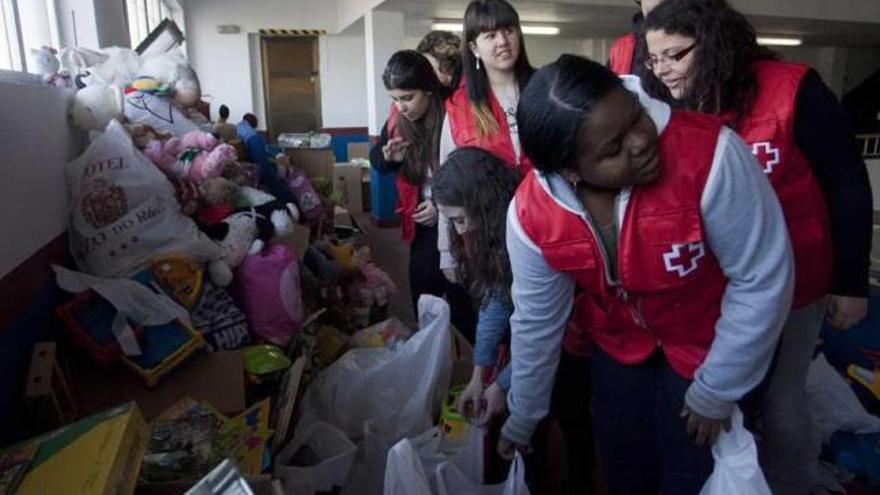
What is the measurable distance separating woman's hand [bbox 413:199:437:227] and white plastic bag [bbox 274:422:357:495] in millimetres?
703

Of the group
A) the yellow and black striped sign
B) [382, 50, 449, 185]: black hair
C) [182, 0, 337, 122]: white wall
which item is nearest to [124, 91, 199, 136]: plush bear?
[382, 50, 449, 185]: black hair

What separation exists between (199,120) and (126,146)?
970mm

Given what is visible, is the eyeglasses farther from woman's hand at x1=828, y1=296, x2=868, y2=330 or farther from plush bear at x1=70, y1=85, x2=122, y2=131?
plush bear at x1=70, y1=85, x2=122, y2=131

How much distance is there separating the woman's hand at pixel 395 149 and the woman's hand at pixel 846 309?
1.26 m

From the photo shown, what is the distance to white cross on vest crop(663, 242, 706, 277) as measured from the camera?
30.9 inches

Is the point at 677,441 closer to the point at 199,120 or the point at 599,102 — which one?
the point at 599,102

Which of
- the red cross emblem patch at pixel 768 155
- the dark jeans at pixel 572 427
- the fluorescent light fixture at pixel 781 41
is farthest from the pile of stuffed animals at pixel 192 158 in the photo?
the fluorescent light fixture at pixel 781 41

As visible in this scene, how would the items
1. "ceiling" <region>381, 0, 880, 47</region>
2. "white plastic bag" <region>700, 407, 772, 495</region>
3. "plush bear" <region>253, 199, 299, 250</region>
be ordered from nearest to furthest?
"white plastic bag" <region>700, 407, 772, 495</region> < "plush bear" <region>253, 199, 299, 250</region> < "ceiling" <region>381, 0, 880, 47</region>

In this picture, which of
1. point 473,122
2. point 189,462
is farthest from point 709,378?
point 473,122

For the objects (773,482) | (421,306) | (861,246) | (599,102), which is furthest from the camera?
(421,306)

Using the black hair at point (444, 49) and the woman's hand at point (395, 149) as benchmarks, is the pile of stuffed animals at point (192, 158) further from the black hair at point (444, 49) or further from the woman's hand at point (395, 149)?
the black hair at point (444, 49)

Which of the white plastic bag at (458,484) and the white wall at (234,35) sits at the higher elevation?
the white wall at (234,35)

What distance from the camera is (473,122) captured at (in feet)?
5.28

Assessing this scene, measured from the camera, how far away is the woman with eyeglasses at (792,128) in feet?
3.31
